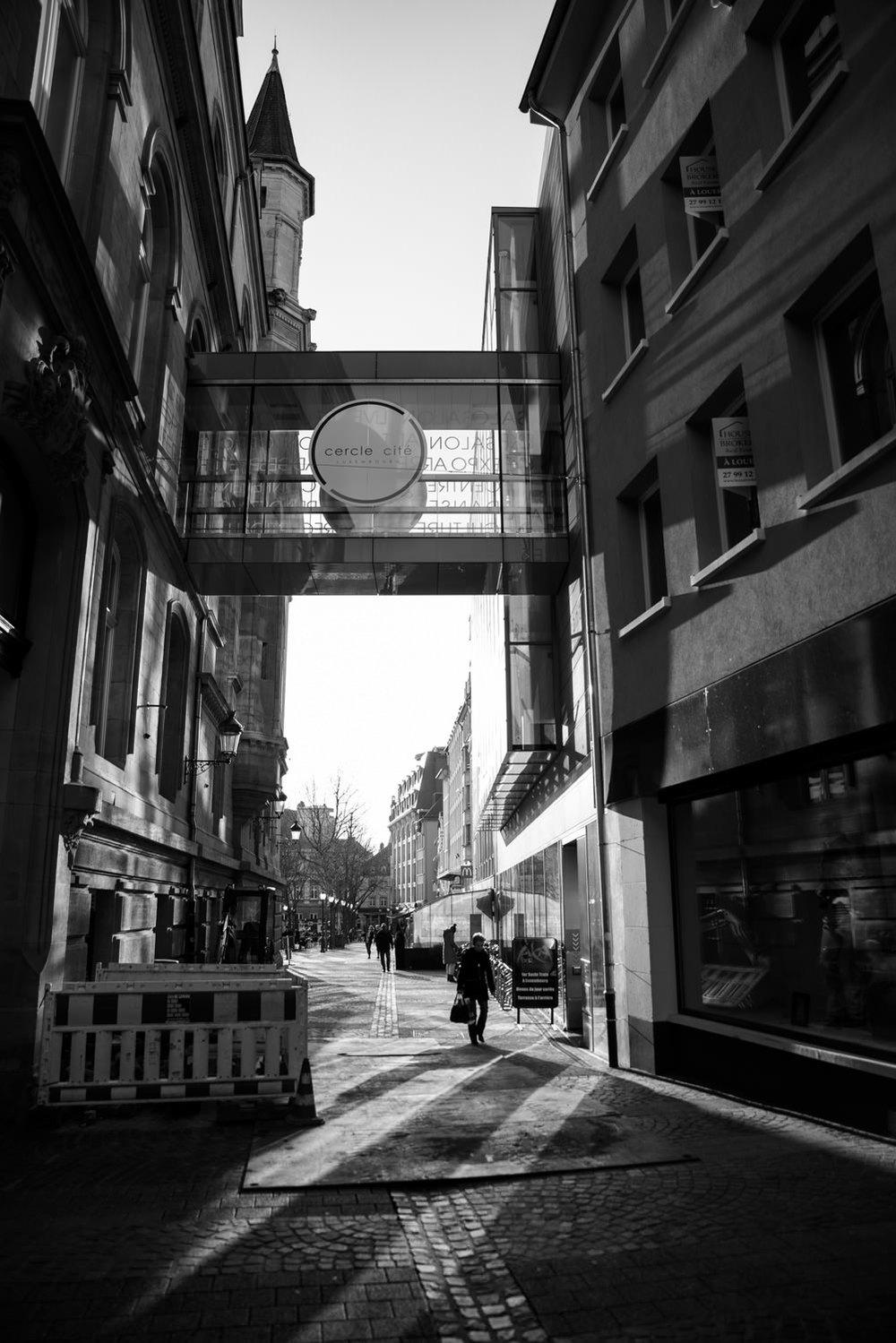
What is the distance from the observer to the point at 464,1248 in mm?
5289

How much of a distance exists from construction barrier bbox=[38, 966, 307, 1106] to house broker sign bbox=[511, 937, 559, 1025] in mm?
7150

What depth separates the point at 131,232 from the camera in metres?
13.1

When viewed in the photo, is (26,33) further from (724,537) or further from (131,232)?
(724,537)

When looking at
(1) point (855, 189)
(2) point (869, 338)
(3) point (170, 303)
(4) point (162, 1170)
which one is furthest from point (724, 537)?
(3) point (170, 303)

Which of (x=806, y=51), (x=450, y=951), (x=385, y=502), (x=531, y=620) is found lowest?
(x=450, y=951)

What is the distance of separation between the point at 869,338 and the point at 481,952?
10066 mm

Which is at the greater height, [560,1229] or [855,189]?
[855,189]

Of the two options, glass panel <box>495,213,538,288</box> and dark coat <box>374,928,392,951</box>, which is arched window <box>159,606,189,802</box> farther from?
dark coat <box>374,928,392,951</box>

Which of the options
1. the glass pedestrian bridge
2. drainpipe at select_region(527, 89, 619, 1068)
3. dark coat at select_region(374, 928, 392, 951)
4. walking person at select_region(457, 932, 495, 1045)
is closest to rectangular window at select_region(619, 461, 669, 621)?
drainpipe at select_region(527, 89, 619, 1068)

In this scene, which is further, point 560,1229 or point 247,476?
point 247,476

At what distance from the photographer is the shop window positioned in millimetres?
7719

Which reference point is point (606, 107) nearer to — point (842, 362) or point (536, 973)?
point (842, 362)

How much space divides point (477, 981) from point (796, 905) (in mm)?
6514

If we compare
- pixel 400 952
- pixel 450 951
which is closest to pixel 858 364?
pixel 450 951
